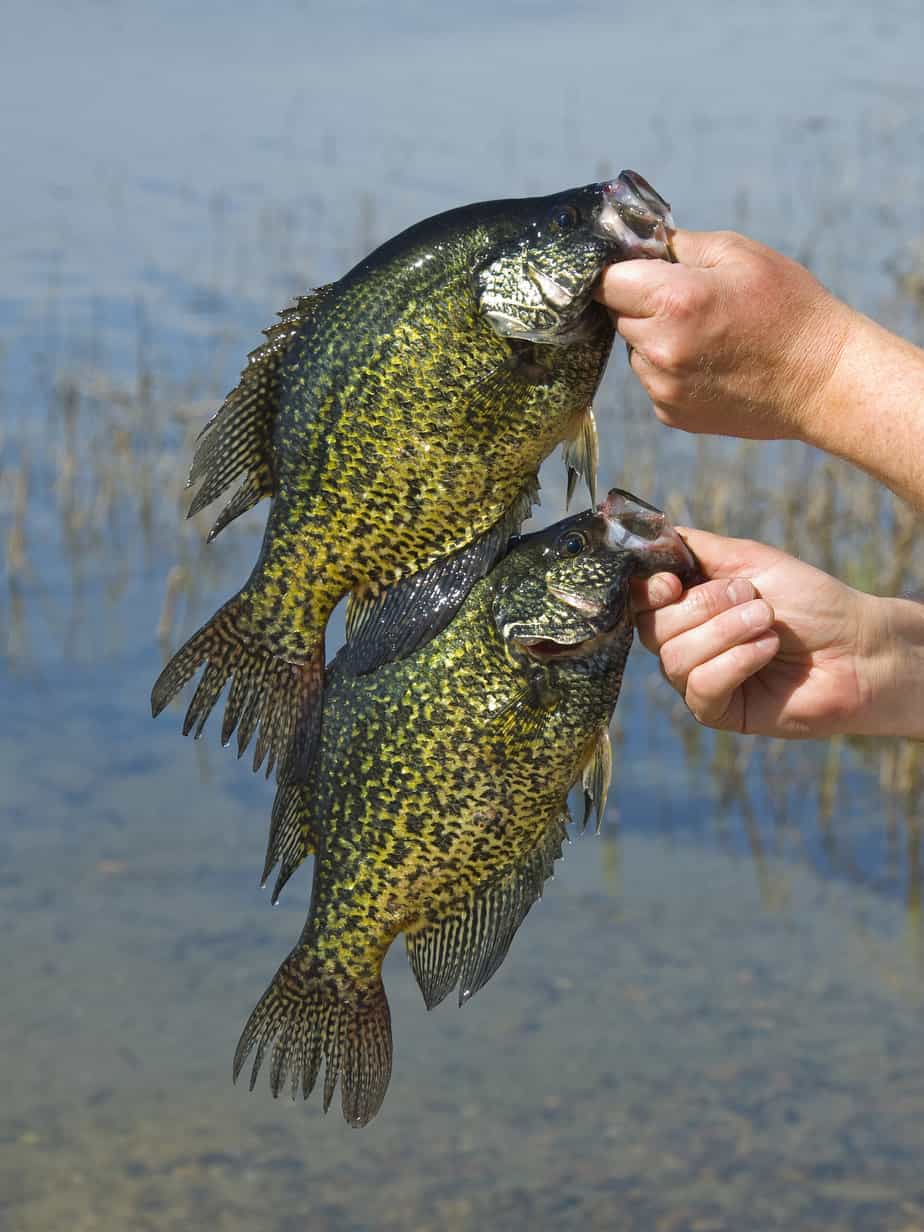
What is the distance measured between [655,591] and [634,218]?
28.5 inches

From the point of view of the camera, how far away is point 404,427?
104 inches

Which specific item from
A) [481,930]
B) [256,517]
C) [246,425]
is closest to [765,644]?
[481,930]

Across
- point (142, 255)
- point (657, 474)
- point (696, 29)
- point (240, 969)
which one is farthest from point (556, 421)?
point (696, 29)

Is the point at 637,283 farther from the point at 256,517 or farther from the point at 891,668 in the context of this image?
the point at 256,517

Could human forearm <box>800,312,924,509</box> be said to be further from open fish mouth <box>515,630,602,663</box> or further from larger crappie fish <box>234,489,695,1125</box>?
open fish mouth <box>515,630,602,663</box>

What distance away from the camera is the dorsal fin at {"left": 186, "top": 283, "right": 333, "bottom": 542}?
2.66 meters

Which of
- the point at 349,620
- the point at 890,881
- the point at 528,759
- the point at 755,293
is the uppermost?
the point at 755,293

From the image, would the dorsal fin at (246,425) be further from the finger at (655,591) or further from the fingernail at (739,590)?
the fingernail at (739,590)

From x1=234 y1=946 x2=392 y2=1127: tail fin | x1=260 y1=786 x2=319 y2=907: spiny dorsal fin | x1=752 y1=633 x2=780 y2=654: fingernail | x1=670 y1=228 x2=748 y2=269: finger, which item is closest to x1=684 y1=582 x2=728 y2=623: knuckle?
x1=752 y1=633 x2=780 y2=654: fingernail

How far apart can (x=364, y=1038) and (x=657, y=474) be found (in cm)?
781

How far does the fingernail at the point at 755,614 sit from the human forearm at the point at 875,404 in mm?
321

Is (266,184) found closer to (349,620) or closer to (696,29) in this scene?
(696,29)

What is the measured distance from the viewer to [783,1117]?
22.2 feet

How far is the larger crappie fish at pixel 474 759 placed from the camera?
Result: 2.82 metres
